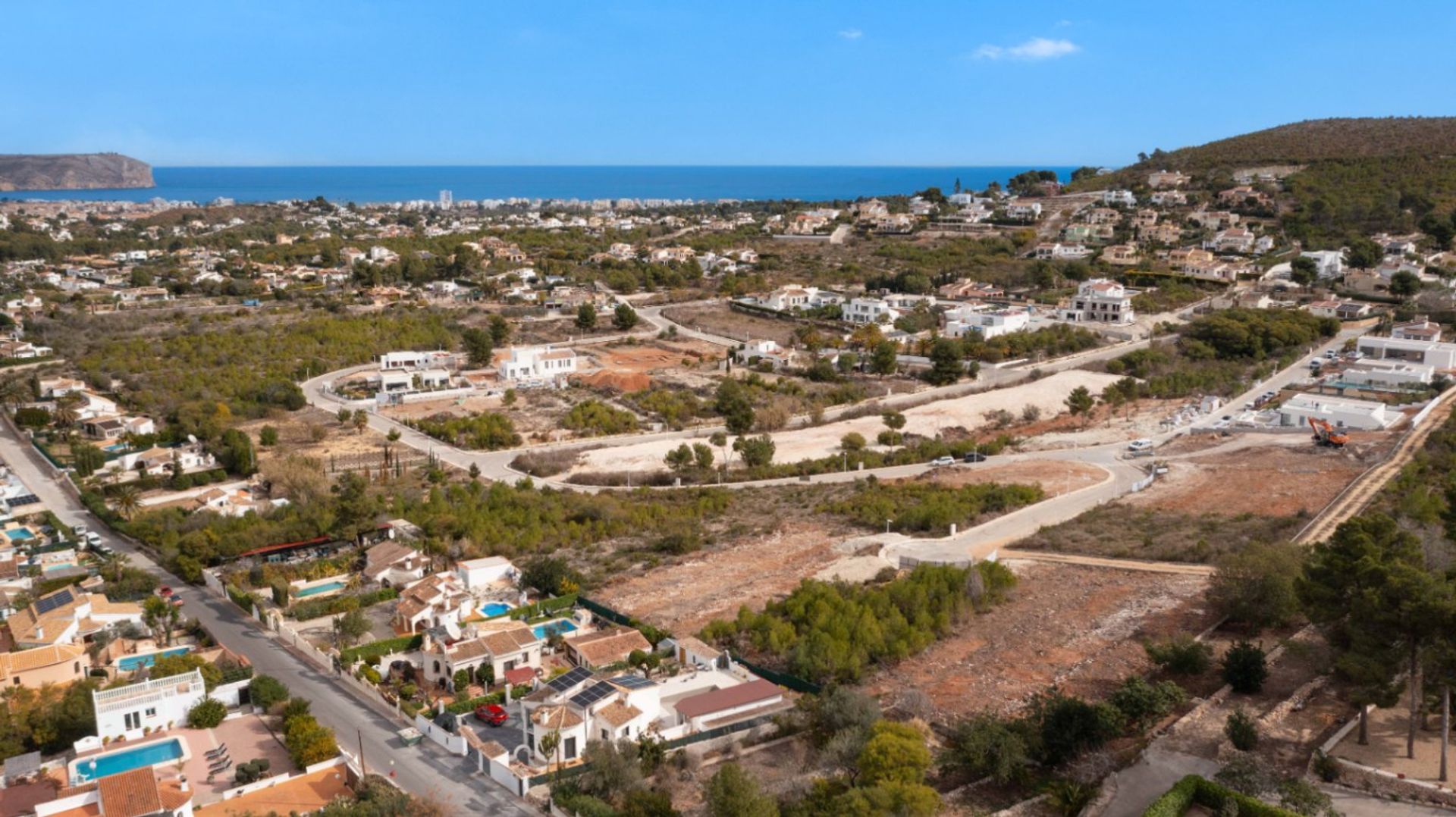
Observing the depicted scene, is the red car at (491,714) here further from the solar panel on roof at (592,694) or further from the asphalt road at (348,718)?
the solar panel on roof at (592,694)

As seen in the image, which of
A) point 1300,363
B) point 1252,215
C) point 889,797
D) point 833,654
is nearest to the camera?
point 889,797

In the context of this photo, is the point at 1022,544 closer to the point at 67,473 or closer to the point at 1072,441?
the point at 1072,441

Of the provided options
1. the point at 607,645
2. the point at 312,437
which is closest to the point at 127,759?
the point at 607,645

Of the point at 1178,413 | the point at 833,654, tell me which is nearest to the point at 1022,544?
the point at 833,654

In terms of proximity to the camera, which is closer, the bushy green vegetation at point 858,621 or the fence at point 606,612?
the bushy green vegetation at point 858,621

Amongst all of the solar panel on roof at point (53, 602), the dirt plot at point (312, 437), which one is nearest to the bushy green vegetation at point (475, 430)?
the dirt plot at point (312, 437)

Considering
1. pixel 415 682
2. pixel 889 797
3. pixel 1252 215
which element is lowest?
pixel 415 682

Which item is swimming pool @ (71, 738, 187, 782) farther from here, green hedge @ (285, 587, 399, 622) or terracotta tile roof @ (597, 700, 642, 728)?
terracotta tile roof @ (597, 700, 642, 728)
